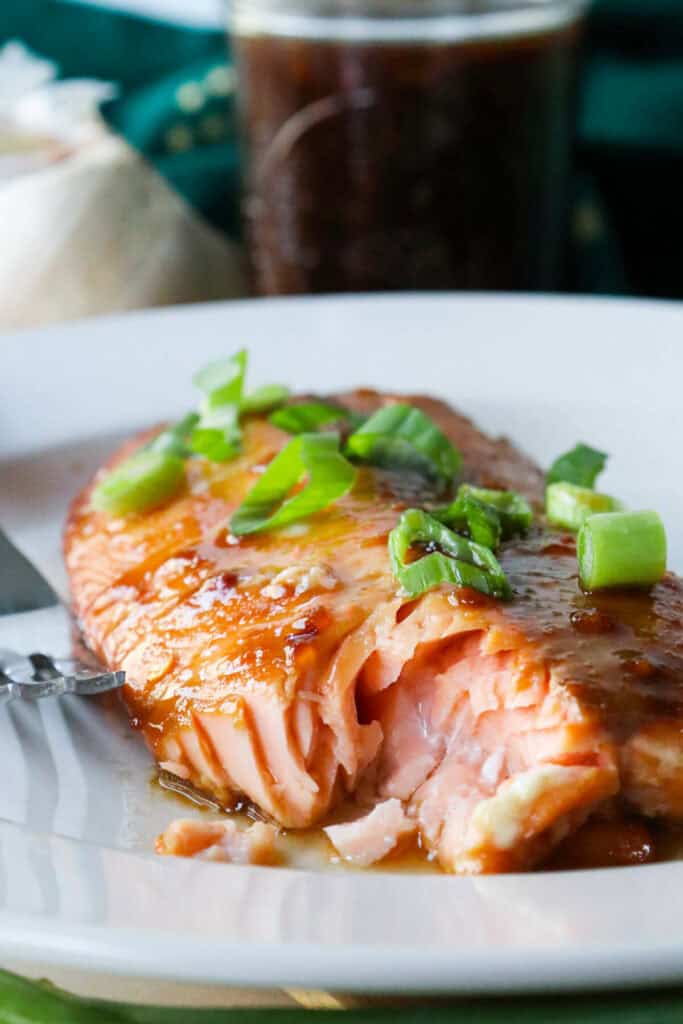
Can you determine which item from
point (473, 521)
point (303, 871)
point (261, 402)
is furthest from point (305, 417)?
point (303, 871)

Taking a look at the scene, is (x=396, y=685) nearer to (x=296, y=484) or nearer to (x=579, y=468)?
(x=296, y=484)

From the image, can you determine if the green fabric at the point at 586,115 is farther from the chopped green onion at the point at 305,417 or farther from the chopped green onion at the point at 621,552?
the chopped green onion at the point at 621,552

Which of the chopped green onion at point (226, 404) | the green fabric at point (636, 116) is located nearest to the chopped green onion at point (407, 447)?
the chopped green onion at point (226, 404)

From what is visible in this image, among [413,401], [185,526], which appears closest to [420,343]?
[413,401]

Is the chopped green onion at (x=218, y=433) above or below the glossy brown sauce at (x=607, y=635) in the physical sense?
below

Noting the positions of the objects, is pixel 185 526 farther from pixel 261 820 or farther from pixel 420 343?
pixel 420 343

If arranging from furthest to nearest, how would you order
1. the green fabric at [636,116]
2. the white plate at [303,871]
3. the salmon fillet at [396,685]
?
the green fabric at [636,116], the salmon fillet at [396,685], the white plate at [303,871]

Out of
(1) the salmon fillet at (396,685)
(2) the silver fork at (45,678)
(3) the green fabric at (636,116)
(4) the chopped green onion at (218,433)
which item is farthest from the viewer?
(3) the green fabric at (636,116)
